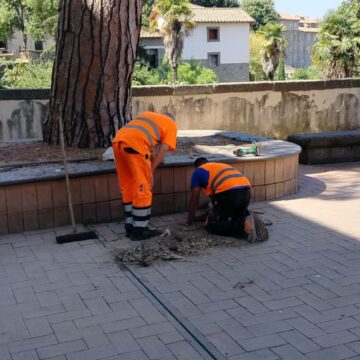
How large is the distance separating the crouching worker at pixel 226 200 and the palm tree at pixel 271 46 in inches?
1270

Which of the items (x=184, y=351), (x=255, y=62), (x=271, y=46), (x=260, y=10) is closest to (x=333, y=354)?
(x=184, y=351)

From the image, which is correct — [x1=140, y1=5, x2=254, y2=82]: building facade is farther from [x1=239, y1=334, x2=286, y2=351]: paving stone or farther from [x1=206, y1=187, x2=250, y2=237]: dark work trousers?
[x1=239, y1=334, x2=286, y2=351]: paving stone

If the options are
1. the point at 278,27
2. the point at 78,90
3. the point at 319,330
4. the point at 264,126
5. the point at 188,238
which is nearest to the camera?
the point at 319,330

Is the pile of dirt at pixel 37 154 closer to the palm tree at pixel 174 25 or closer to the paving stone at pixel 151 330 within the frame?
the paving stone at pixel 151 330

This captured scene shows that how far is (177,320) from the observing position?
3.90 metres

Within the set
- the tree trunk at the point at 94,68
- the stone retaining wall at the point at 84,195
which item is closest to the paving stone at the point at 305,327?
the stone retaining wall at the point at 84,195

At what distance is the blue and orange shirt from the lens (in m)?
5.54

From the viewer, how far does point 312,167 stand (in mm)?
9594

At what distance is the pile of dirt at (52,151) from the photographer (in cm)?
665

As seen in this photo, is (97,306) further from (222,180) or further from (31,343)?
(222,180)

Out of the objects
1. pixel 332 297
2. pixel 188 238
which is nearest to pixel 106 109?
Result: pixel 188 238

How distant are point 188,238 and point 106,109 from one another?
235 centimetres

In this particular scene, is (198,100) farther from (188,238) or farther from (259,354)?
(259,354)

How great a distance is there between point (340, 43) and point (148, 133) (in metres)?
17.5
